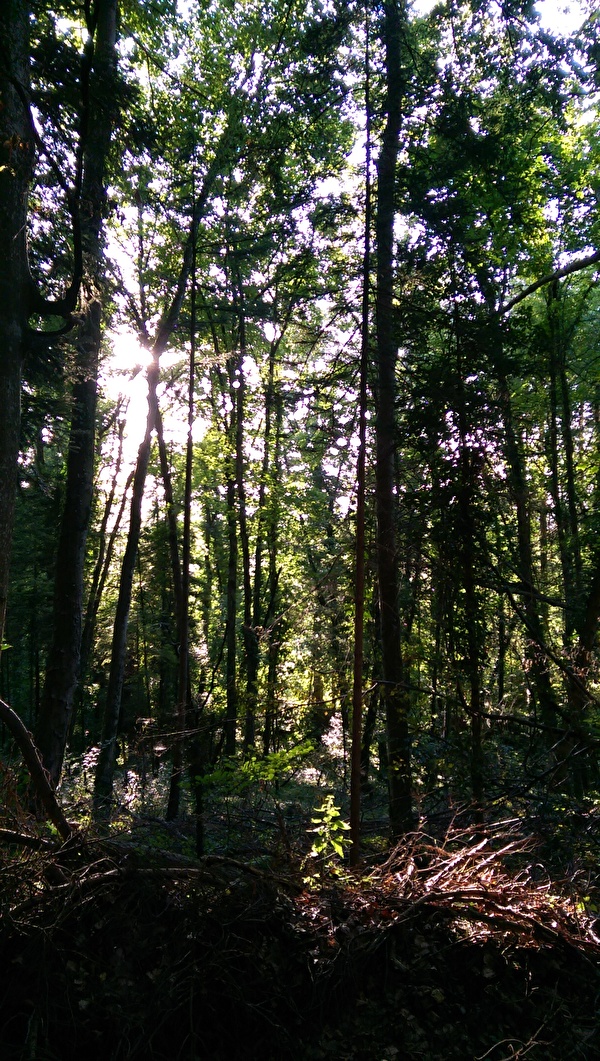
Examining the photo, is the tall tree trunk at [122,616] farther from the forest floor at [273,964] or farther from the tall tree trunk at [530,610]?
the forest floor at [273,964]

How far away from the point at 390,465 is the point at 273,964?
541 centimetres

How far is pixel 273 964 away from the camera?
10.8ft

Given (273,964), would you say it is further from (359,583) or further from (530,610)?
(530,610)

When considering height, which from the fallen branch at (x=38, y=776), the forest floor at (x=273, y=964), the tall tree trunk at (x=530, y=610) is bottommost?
the forest floor at (x=273, y=964)

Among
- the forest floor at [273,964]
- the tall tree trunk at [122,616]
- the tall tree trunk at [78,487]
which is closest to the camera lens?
the forest floor at [273,964]

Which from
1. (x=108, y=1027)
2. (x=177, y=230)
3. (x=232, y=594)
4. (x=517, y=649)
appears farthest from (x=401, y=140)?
(x=232, y=594)

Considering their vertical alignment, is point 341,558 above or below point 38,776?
above

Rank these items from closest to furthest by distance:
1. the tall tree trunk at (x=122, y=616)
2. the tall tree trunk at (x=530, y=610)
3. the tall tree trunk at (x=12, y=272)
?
1. the tall tree trunk at (x=12, y=272)
2. the tall tree trunk at (x=530, y=610)
3. the tall tree trunk at (x=122, y=616)

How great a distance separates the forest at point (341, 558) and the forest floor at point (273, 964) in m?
0.02

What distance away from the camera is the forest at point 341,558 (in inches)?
129

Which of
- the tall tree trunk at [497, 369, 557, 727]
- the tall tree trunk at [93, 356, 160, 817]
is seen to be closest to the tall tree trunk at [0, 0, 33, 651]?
the tall tree trunk at [497, 369, 557, 727]

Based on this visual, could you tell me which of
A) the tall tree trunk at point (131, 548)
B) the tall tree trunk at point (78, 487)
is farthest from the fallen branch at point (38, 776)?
the tall tree trunk at point (131, 548)

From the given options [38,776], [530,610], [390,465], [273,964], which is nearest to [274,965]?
[273,964]

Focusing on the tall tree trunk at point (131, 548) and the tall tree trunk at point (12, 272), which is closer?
the tall tree trunk at point (12, 272)
